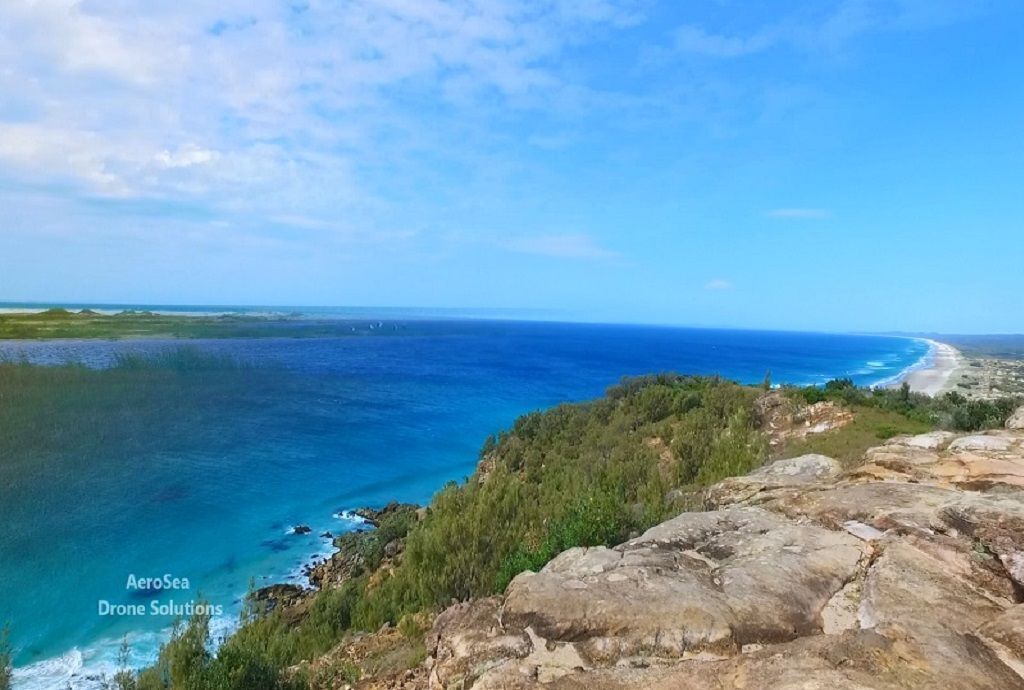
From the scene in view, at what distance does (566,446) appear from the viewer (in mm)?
28797

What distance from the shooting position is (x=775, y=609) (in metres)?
6.36

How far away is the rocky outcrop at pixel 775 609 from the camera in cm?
527

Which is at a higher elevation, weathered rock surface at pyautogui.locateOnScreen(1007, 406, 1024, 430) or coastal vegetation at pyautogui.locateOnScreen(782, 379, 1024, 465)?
weathered rock surface at pyautogui.locateOnScreen(1007, 406, 1024, 430)

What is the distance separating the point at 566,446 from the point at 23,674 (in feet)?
72.4

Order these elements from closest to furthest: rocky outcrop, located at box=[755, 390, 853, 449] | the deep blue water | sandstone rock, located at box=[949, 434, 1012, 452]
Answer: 1. sandstone rock, located at box=[949, 434, 1012, 452]
2. the deep blue water
3. rocky outcrop, located at box=[755, 390, 853, 449]

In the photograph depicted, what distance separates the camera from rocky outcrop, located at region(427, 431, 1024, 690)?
5.27 m

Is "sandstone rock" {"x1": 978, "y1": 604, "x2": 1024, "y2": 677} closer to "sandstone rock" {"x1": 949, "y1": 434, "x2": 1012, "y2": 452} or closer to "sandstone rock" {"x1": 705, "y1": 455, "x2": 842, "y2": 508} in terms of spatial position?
"sandstone rock" {"x1": 705, "y1": 455, "x2": 842, "y2": 508}

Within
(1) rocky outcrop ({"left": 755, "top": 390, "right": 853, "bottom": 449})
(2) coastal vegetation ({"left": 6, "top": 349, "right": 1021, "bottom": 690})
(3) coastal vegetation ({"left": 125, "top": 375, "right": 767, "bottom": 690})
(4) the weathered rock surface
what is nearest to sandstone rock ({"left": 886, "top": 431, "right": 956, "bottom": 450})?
(2) coastal vegetation ({"left": 6, "top": 349, "right": 1021, "bottom": 690})

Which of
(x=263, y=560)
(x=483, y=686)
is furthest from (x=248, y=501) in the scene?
(x=483, y=686)

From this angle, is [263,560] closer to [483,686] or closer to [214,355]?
[483,686]

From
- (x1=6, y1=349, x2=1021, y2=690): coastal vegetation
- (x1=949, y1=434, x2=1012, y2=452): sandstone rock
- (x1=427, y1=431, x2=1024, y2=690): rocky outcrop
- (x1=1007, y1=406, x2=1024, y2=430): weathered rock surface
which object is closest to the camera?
(x1=427, y1=431, x2=1024, y2=690): rocky outcrop

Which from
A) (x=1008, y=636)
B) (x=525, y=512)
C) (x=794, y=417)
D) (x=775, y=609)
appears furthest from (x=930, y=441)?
(x=525, y=512)

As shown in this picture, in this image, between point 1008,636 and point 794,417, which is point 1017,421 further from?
point 1008,636

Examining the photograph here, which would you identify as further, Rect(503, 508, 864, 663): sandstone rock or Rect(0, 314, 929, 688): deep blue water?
Rect(0, 314, 929, 688): deep blue water
